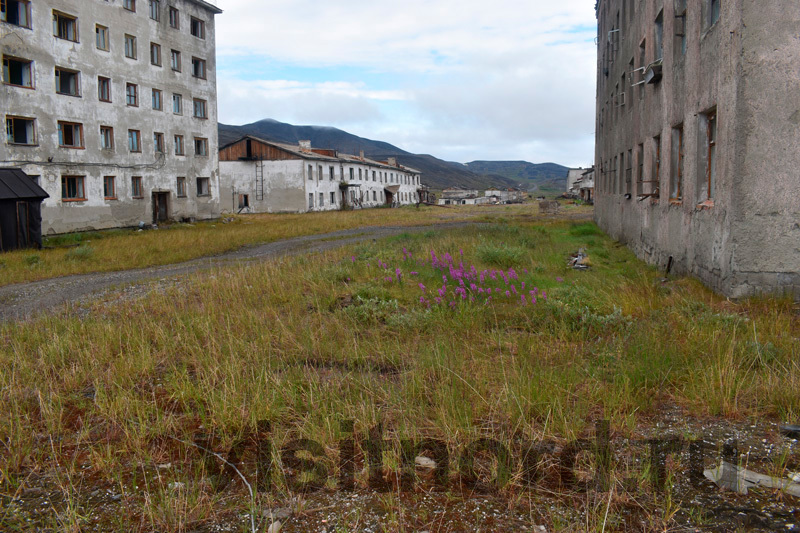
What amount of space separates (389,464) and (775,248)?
6453mm

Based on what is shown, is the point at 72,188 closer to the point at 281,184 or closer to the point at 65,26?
the point at 65,26

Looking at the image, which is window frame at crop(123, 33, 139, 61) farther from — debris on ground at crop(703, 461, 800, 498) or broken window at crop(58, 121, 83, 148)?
debris on ground at crop(703, 461, 800, 498)

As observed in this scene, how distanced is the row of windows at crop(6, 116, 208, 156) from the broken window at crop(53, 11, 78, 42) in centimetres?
391

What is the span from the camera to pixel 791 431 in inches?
151

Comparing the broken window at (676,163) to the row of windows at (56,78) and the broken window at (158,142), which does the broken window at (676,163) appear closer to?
the row of windows at (56,78)

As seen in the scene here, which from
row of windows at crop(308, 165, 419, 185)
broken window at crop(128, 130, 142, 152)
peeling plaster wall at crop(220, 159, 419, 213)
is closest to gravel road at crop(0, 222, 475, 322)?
broken window at crop(128, 130, 142, 152)

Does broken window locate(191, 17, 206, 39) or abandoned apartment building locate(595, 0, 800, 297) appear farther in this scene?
broken window locate(191, 17, 206, 39)

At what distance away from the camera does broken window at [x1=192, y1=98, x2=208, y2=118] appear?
34.8 metres

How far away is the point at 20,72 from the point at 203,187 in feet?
40.8

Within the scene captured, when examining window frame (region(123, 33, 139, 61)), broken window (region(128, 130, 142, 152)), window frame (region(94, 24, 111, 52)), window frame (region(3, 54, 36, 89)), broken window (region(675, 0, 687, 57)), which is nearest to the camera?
broken window (region(675, 0, 687, 57))

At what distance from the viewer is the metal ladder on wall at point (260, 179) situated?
1829 inches

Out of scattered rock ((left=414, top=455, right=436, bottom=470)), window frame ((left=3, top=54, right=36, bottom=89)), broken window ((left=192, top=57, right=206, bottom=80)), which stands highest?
broken window ((left=192, top=57, right=206, bottom=80))

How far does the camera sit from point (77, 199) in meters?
26.0

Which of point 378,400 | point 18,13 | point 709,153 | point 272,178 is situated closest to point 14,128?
point 18,13
